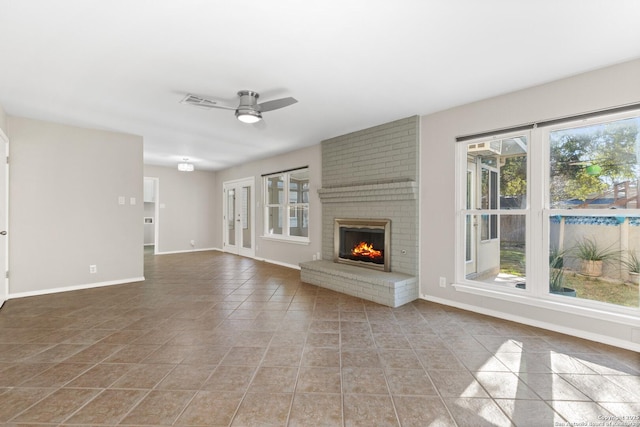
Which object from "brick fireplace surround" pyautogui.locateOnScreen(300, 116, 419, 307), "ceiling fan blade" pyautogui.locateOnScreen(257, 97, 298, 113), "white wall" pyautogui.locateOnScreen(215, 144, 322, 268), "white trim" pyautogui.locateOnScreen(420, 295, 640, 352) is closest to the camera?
"white trim" pyautogui.locateOnScreen(420, 295, 640, 352)

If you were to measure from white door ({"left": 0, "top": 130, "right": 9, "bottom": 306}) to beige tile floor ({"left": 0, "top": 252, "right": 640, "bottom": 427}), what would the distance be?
1.01 ft

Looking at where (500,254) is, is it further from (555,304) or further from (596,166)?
(596,166)

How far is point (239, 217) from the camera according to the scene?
7.60 metres

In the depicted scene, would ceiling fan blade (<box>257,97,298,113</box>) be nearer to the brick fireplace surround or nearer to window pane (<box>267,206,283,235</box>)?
the brick fireplace surround

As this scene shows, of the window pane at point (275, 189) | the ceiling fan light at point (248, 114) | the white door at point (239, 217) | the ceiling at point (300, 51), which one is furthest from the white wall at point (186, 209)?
the ceiling fan light at point (248, 114)

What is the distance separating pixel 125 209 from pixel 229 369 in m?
3.66

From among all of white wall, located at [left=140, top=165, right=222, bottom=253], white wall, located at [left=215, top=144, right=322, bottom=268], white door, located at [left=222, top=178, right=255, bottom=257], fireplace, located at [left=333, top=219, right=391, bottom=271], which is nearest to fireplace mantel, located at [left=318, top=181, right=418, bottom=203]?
fireplace, located at [left=333, top=219, right=391, bottom=271]

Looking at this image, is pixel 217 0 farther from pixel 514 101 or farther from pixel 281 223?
pixel 281 223

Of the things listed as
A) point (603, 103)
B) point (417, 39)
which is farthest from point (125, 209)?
point (603, 103)

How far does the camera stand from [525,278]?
296 cm

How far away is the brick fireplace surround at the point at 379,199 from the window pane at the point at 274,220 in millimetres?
1841

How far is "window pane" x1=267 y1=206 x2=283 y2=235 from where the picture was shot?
20.9 ft

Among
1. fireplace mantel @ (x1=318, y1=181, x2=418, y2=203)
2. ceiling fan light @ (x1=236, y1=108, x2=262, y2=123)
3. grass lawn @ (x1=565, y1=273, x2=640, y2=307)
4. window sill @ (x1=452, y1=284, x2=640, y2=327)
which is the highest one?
ceiling fan light @ (x1=236, y1=108, x2=262, y2=123)

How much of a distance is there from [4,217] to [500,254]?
5.93m
